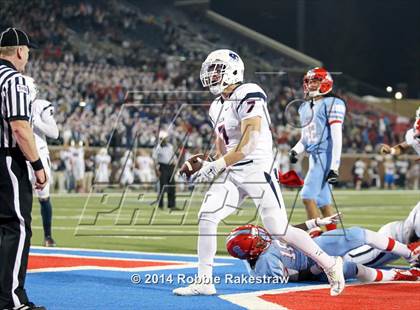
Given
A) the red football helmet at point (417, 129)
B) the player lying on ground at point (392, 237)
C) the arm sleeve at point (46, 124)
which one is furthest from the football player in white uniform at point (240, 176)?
the arm sleeve at point (46, 124)

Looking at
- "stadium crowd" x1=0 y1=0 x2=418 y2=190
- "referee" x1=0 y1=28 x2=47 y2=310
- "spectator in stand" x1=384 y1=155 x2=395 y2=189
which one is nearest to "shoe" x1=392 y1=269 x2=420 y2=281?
"referee" x1=0 y1=28 x2=47 y2=310

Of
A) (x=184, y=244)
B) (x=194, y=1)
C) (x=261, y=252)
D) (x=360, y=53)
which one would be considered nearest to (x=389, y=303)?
(x=261, y=252)

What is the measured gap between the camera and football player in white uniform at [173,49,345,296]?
6500 mm

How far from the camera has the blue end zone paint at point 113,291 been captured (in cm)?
613

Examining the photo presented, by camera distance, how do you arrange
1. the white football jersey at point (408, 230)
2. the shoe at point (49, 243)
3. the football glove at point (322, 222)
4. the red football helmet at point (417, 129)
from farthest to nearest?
the shoe at point (49, 243)
the red football helmet at point (417, 129)
the football glove at point (322, 222)
the white football jersey at point (408, 230)

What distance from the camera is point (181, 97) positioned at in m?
31.3

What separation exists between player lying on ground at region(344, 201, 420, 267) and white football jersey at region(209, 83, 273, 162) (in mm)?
1264

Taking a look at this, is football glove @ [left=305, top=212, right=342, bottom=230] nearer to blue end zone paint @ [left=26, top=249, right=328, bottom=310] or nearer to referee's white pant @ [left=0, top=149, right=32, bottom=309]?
blue end zone paint @ [left=26, top=249, right=328, bottom=310]

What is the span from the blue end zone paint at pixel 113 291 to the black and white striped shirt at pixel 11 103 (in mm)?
1259

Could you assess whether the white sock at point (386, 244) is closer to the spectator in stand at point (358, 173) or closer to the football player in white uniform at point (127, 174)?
the football player in white uniform at point (127, 174)

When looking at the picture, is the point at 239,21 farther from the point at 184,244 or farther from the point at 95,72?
the point at 184,244

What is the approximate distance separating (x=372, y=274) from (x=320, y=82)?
11.6 feet

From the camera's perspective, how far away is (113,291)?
680 centimetres

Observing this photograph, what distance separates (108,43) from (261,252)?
104 ft
